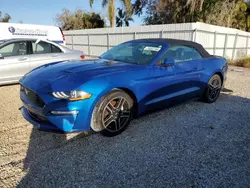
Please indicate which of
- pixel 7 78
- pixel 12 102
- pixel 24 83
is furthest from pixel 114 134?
pixel 7 78

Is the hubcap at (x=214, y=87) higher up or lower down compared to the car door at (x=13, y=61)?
lower down

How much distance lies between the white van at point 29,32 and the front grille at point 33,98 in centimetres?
796

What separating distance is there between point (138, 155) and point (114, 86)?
1.01 meters

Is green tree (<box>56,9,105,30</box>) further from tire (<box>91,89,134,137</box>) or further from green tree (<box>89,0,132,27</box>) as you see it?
tire (<box>91,89,134,137</box>)

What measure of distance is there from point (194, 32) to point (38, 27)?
27.0 feet

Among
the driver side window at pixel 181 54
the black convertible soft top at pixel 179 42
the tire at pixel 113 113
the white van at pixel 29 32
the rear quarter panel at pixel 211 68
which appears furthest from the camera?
the white van at pixel 29 32

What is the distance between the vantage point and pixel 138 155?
2.56 metres

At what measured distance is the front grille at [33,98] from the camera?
261cm

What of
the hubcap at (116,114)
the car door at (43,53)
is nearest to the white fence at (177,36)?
the car door at (43,53)

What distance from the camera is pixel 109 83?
276 centimetres

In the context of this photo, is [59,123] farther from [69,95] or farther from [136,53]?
[136,53]

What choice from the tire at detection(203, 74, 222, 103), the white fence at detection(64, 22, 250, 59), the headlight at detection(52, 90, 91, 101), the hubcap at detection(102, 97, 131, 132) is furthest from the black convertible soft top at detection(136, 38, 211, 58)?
the white fence at detection(64, 22, 250, 59)

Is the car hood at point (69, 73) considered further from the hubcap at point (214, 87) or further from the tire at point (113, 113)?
the hubcap at point (214, 87)

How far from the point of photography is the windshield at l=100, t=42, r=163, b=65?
138 inches
